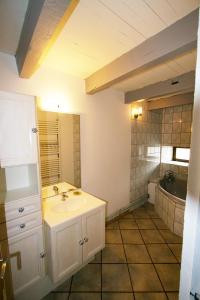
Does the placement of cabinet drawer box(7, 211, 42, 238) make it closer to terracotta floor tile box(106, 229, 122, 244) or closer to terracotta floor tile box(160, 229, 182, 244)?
terracotta floor tile box(106, 229, 122, 244)

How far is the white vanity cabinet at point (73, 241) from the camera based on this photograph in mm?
1419

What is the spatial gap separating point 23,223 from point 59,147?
96 centimetres

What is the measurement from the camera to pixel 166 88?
2.23 metres

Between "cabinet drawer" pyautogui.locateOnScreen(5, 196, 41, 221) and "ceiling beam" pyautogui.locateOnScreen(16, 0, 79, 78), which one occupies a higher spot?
"ceiling beam" pyautogui.locateOnScreen(16, 0, 79, 78)

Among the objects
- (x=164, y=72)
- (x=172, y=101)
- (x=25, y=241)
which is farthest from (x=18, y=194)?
(x=172, y=101)

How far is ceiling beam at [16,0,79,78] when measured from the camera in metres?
0.79

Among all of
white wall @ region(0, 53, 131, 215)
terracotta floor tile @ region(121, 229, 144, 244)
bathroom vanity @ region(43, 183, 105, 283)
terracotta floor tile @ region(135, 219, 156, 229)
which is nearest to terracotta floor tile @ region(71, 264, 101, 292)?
bathroom vanity @ region(43, 183, 105, 283)

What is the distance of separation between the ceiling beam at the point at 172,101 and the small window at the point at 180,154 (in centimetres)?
122

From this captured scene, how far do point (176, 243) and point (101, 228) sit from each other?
1261 millimetres

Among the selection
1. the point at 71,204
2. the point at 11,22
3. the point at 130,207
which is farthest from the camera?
the point at 130,207

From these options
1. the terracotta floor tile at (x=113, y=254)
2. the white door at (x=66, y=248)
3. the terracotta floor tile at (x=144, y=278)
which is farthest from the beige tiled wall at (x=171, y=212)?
the white door at (x=66, y=248)

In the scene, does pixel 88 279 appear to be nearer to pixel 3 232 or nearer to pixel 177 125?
pixel 3 232

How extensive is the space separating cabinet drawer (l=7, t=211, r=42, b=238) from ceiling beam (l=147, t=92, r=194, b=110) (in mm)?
2894

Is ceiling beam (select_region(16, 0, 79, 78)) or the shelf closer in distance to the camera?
ceiling beam (select_region(16, 0, 79, 78))
